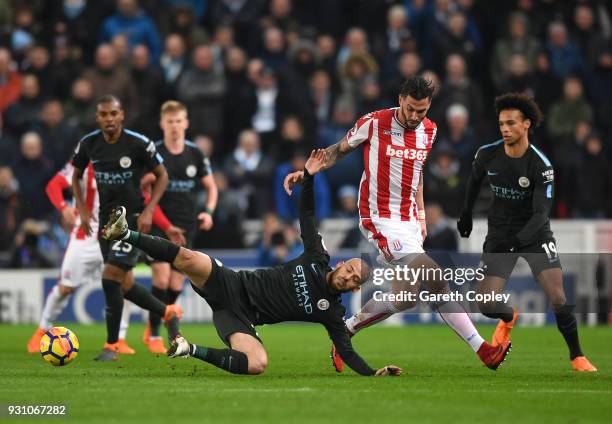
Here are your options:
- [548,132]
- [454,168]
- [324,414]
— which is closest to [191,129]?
[454,168]

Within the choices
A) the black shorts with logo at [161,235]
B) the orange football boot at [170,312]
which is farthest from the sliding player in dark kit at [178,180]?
the orange football boot at [170,312]

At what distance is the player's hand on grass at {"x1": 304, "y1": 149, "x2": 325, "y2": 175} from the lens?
10.1 metres

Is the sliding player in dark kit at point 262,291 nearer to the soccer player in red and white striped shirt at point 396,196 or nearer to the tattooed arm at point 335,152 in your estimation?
the tattooed arm at point 335,152

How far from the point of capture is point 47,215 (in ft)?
64.4

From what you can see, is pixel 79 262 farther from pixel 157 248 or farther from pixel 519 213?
pixel 519 213

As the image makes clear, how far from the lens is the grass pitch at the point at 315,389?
25.4 feet

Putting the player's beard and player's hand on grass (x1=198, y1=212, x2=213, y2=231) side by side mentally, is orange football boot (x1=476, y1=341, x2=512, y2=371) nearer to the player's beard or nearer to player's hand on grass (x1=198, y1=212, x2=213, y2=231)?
the player's beard

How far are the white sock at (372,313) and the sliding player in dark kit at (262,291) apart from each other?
99 centimetres

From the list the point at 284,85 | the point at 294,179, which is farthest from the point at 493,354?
the point at 284,85

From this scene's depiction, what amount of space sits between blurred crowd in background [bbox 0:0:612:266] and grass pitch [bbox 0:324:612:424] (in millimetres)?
5632

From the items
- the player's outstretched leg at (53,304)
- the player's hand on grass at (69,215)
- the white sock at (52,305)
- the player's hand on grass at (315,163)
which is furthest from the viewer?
the white sock at (52,305)

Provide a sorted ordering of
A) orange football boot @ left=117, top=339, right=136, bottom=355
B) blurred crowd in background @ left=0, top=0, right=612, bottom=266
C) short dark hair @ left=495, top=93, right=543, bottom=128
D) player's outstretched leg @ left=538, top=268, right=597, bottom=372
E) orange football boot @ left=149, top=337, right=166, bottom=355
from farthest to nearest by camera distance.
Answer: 1. blurred crowd in background @ left=0, top=0, right=612, bottom=266
2. orange football boot @ left=149, top=337, right=166, bottom=355
3. orange football boot @ left=117, top=339, right=136, bottom=355
4. short dark hair @ left=495, top=93, right=543, bottom=128
5. player's outstretched leg @ left=538, top=268, right=597, bottom=372

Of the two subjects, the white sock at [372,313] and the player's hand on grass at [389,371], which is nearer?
the player's hand on grass at [389,371]

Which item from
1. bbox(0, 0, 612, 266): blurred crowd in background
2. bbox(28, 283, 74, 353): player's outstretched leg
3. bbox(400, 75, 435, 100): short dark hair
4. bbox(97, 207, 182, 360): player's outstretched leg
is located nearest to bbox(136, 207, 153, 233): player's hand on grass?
bbox(97, 207, 182, 360): player's outstretched leg
